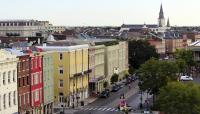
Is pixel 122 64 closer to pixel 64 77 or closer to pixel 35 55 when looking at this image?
pixel 64 77

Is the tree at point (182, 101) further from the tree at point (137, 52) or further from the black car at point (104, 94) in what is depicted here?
the tree at point (137, 52)

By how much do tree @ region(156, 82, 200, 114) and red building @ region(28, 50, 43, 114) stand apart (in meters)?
18.9

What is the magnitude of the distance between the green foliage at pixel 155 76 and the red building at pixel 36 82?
18.8 metres

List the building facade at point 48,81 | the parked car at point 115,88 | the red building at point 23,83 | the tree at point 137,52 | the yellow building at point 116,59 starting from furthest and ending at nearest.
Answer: the tree at point 137,52 → the yellow building at point 116,59 → the parked car at point 115,88 → the building facade at point 48,81 → the red building at point 23,83

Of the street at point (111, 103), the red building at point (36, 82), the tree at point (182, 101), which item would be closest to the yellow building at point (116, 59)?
the street at point (111, 103)

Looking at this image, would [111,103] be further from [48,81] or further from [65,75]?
[48,81]

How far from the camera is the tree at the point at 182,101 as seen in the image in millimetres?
72562

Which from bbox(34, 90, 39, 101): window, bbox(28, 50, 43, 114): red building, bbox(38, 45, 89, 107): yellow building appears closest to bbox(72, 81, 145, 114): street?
bbox(38, 45, 89, 107): yellow building

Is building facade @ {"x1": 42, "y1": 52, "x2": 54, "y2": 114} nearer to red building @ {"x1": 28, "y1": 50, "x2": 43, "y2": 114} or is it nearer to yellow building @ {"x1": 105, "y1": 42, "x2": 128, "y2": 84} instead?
red building @ {"x1": 28, "y1": 50, "x2": 43, "y2": 114}

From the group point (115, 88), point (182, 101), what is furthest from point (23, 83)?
point (115, 88)

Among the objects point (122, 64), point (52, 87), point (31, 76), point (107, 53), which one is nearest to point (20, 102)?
point (31, 76)

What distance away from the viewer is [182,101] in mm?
73375

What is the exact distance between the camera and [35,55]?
86.0 metres

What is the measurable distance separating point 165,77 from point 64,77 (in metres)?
16.5
